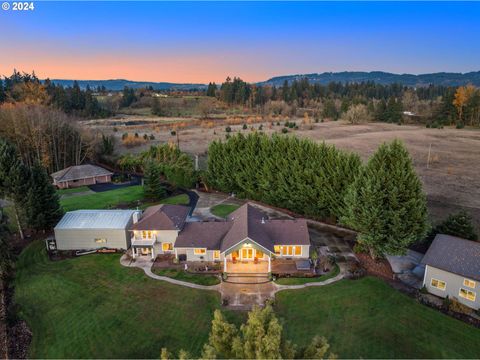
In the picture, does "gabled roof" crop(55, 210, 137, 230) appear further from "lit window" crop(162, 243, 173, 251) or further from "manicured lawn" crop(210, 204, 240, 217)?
"manicured lawn" crop(210, 204, 240, 217)

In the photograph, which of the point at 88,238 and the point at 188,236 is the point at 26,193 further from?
the point at 188,236

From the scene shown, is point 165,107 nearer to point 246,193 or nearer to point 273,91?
point 273,91

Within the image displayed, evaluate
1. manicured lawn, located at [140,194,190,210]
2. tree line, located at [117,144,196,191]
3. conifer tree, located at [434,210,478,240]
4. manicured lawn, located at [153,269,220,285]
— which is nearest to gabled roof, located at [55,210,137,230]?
manicured lawn, located at [153,269,220,285]

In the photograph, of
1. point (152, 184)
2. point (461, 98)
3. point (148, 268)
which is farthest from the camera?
point (461, 98)

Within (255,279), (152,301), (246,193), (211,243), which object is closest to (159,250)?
(211,243)

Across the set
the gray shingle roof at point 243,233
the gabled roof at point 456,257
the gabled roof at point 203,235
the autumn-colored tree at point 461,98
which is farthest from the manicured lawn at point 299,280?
the autumn-colored tree at point 461,98

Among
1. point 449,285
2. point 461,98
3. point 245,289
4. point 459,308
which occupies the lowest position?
point 245,289

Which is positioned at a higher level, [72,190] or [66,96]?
[66,96]

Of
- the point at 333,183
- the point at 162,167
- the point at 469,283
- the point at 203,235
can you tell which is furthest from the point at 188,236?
the point at 162,167
